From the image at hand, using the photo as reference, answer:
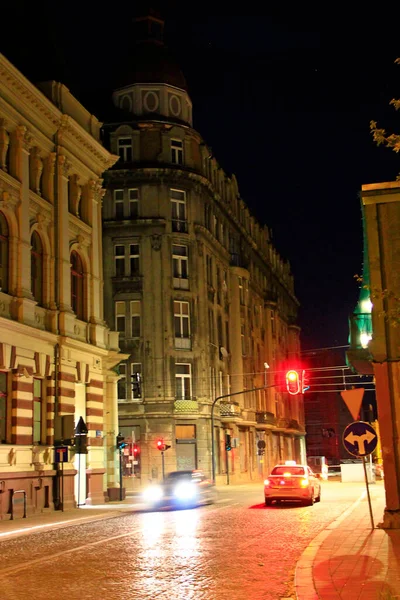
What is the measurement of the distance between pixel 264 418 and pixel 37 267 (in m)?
42.0

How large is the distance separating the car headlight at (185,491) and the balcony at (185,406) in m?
19.0

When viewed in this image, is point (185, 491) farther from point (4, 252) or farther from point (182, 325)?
point (182, 325)

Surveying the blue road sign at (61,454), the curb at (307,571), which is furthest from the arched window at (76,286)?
the curb at (307,571)

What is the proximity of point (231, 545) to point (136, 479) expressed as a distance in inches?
1483

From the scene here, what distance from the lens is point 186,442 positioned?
176 ft

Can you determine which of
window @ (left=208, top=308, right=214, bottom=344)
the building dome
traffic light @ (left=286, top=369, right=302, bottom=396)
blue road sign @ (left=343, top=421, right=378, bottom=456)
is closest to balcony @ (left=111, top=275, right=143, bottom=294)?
window @ (left=208, top=308, right=214, bottom=344)

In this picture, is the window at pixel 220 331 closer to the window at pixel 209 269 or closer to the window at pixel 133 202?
the window at pixel 209 269

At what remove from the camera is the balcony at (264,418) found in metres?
69.1

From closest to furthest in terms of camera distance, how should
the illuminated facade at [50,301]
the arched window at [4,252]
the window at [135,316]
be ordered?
the illuminated facade at [50,301] → the arched window at [4,252] → the window at [135,316]

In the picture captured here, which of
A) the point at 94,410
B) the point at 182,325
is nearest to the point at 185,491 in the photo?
the point at 94,410

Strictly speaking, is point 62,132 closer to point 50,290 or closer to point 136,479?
point 50,290

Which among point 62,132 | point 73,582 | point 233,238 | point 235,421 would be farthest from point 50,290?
point 233,238

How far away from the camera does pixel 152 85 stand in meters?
57.3

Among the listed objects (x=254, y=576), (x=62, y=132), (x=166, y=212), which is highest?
(x=166, y=212)
